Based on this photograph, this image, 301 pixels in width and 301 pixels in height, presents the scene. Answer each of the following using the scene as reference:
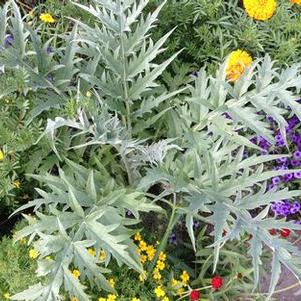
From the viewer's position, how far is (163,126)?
2.07 metres

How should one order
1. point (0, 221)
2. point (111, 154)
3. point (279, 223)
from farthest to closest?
point (0, 221) → point (111, 154) → point (279, 223)

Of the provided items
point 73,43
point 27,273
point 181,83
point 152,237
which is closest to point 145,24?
point 73,43

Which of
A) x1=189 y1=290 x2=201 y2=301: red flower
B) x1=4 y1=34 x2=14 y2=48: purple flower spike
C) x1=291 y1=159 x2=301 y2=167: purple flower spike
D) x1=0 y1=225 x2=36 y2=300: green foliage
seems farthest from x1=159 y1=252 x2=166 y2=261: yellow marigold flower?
x1=4 y1=34 x2=14 y2=48: purple flower spike

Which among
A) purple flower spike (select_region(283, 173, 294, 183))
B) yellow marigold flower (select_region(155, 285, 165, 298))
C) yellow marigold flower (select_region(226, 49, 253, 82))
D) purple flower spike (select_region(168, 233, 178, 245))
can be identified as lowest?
purple flower spike (select_region(283, 173, 294, 183))

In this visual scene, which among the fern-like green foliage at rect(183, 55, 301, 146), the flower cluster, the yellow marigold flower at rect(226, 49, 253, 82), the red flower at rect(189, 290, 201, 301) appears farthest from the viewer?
the flower cluster

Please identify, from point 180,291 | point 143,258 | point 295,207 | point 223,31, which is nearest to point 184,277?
point 180,291

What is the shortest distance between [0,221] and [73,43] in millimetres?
713

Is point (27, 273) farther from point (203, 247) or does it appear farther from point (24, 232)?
point (203, 247)

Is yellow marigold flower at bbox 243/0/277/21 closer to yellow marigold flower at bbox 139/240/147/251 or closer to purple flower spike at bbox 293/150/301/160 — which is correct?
purple flower spike at bbox 293/150/301/160

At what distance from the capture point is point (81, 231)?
Answer: 60.9 inches

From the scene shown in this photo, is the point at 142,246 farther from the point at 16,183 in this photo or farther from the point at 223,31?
the point at 223,31

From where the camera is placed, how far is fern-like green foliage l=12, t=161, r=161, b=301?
58.7 inches

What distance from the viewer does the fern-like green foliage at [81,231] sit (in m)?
1.49

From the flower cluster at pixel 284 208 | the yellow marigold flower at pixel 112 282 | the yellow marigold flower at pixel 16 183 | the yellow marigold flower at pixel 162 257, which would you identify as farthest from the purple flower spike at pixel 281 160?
the yellow marigold flower at pixel 16 183
